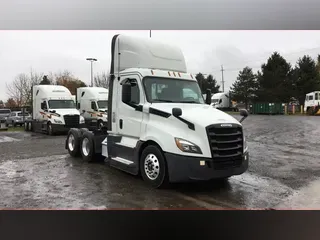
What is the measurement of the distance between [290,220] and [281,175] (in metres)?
3.13

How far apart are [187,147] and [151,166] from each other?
995mm

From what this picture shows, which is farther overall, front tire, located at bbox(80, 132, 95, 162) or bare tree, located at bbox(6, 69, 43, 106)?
bare tree, located at bbox(6, 69, 43, 106)

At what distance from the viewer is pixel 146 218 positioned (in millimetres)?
4723

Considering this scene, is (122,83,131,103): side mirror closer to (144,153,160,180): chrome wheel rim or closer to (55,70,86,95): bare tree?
(144,153,160,180): chrome wheel rim

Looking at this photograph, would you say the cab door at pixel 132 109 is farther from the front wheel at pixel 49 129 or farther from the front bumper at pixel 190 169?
the front wheel at pixel 49 129

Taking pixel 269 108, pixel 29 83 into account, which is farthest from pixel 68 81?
pixel 269 108

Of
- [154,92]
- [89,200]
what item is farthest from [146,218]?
[154,92]

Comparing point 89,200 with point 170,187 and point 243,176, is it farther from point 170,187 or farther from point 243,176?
point 243,176

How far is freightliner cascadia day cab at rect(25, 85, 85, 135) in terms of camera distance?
17812 millimetres

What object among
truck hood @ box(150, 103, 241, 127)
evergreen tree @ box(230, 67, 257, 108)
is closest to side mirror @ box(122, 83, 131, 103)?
truck hood @ box(150, 103, 241, 127)

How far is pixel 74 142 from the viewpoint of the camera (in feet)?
31.4

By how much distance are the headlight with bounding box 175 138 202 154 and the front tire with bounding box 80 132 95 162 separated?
3810 mm

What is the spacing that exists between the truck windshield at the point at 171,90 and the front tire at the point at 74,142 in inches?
154

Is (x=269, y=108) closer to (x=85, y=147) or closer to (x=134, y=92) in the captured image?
(x=85, y=147)
